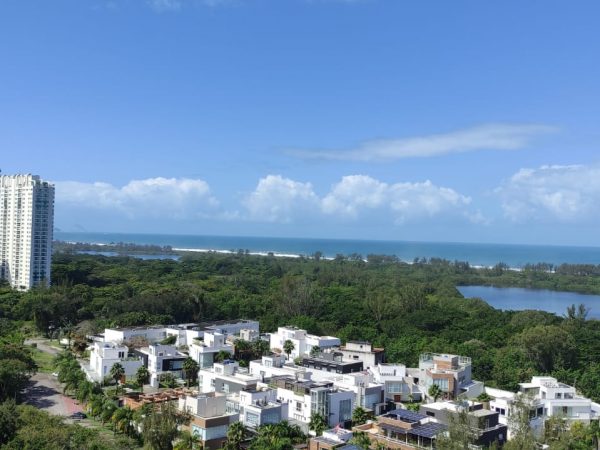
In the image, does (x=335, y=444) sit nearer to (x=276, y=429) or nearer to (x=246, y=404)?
(x=276, y=429)

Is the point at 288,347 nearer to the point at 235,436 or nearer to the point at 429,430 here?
the point at 235,436

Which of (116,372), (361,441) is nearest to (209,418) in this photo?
(361,441)

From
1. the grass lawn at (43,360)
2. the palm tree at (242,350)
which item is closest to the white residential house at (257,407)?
the palm tree at (242,350)

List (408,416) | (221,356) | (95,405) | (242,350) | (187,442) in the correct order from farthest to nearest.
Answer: (242,350) < (221,356) < (95,405) < (408,416) < (187,442)

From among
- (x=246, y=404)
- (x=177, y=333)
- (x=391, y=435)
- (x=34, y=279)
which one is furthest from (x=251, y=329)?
(x=34, y=279)

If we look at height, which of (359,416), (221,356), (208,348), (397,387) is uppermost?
(208,348)

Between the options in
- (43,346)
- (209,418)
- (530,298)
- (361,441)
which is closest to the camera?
(361,441)
